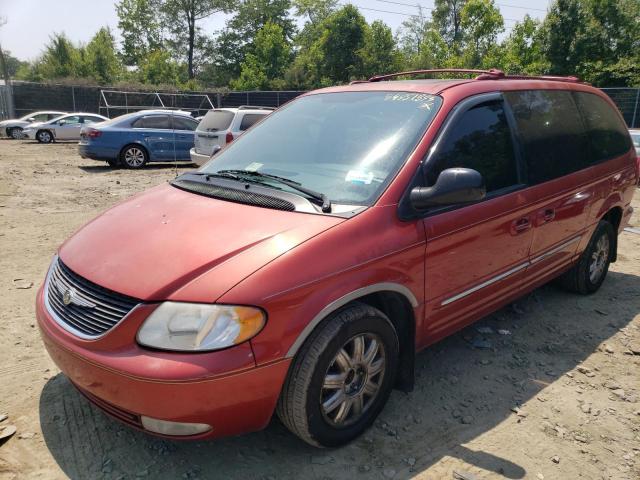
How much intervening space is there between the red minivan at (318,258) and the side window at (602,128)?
0.50 meters

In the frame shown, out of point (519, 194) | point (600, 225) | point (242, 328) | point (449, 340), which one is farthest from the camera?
point (600, 225)

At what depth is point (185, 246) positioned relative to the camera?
2398 millimetres

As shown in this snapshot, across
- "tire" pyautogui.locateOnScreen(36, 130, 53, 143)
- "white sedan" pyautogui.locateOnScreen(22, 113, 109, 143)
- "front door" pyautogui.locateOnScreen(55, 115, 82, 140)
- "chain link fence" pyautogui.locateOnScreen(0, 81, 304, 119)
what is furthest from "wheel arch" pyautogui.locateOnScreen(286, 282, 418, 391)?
"chain link fence" pyautogui.locateOnScreen(0, 81, 304, 119)

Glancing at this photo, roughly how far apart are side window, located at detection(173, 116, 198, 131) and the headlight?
1273 centimetres

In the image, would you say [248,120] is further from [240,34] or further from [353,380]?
[240,34]

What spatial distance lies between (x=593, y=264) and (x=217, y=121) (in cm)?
915

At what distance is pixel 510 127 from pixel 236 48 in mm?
58829

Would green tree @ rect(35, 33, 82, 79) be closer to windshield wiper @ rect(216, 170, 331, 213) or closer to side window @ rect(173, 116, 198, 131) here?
side window @ rect(173, 116, 198, 131)

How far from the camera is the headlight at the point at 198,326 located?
81.9 inches

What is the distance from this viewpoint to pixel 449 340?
385 centimetres

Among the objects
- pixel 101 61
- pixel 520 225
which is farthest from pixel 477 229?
pixel 101 61

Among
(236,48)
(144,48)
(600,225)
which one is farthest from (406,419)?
(144,48)

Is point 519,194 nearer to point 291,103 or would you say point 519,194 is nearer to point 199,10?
point 291,103

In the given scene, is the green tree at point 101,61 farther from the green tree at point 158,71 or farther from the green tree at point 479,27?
the green tree at point 479,27
